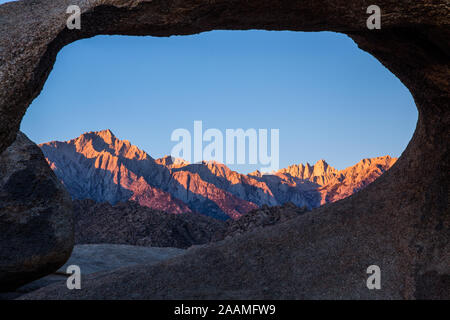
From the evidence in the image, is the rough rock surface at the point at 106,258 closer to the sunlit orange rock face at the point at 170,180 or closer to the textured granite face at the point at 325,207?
the textured granite face at the point at 325,207

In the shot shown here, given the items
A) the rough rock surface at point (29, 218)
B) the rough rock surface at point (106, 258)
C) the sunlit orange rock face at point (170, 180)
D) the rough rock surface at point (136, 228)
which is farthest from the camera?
the sunlit orange rock face at point (170, 180)

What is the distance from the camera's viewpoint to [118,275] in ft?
21.0

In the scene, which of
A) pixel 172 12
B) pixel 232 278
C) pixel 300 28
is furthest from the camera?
pixel 232 278

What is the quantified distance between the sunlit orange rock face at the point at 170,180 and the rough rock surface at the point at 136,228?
108ft

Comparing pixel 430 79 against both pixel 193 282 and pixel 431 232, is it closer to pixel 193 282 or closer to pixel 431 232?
pixel 431 232

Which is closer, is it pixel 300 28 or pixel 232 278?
pixel 300 28

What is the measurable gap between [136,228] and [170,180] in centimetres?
4634

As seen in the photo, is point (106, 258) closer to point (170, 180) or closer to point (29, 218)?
point (29, 218)

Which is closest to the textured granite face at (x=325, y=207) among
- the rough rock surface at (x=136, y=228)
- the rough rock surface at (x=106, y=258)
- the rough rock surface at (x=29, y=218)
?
the rough rock surface at (x=29, y=218)

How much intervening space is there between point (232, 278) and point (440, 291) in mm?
2785

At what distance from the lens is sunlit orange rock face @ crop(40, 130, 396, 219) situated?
6366 cm

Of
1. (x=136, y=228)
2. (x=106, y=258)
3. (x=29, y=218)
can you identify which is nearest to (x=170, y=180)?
(x=136, y=228)

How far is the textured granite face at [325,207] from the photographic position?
428 centimetres
